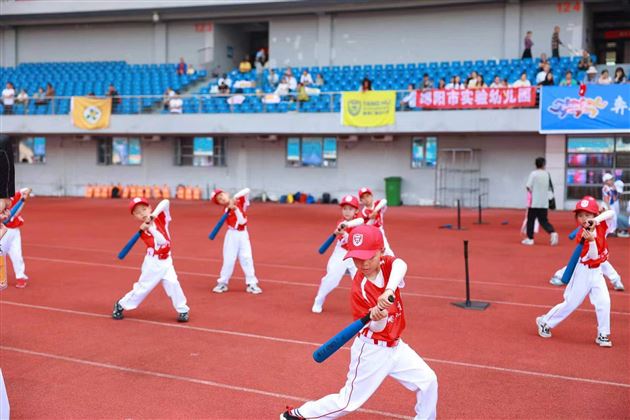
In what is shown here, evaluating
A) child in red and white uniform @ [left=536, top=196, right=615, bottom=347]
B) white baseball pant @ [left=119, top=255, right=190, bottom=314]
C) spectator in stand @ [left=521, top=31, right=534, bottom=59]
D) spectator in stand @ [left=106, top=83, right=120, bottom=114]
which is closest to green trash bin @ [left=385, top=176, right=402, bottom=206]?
spectator in stand @ [left=521, top=31, right=534, bottom=59]

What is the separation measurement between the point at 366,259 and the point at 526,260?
34.7ft

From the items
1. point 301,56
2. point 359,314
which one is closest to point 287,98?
point 301,56

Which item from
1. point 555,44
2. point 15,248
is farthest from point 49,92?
point 555,44

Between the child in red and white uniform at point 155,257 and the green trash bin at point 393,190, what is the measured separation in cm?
1997

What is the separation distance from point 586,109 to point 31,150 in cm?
2752

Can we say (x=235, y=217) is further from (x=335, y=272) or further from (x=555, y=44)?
(x=555, y=44)

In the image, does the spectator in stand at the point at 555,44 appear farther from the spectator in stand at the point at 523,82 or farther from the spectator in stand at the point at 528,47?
the spectator in stand at the point at 523,82

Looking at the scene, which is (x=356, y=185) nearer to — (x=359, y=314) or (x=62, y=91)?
(x=62, y=91)

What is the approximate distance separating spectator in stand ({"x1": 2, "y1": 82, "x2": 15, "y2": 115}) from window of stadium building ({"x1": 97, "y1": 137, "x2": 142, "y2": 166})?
452cm

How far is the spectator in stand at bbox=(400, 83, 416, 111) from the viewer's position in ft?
84.1

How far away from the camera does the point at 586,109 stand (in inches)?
893

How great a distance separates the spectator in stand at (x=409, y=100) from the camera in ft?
84.1

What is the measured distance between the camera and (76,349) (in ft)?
25.8

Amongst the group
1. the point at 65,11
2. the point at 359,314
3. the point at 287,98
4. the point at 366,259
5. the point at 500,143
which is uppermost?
the point at 65,11
